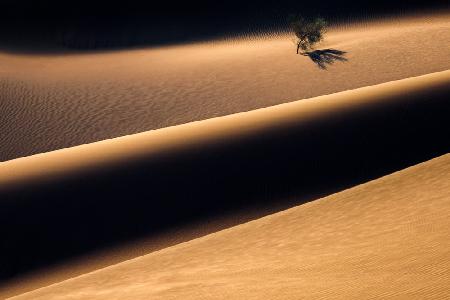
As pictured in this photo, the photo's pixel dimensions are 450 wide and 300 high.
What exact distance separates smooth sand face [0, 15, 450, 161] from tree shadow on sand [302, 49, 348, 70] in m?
0.48

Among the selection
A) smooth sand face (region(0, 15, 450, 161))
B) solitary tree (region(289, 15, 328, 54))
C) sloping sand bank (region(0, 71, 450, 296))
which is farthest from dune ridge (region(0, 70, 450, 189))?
solitary tree (region(289, 15, 328, 54))

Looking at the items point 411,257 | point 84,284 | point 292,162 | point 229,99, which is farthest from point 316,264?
point 229,99

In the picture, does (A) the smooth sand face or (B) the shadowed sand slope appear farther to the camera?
(A) the smooth sand face

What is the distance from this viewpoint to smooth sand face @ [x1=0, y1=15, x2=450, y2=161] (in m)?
21.4

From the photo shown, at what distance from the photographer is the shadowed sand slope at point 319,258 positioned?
5.01 metres

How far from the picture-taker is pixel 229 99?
25000mm

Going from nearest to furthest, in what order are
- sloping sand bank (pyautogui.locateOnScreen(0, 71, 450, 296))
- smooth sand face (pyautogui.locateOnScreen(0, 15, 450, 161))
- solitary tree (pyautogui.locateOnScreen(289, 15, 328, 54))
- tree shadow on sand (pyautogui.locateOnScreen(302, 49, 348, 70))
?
sloping sand bank (pyautogui.locateOnScreen(0, 71, 450, 296))
smooth sand face (pyautogui.locateOnScreen(0, 15, 450, 161))
tree shadow on sand (pyautogui.locateOnScreen(302, 49, 348, 70))
solitary tree (pyautogui.locateOnScreen(289, 15, 328, 54))

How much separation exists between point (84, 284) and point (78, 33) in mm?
45398

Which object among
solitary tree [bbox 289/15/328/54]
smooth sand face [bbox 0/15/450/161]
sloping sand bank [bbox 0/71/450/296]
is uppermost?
solitary tree [bbox 289/15/328/54]

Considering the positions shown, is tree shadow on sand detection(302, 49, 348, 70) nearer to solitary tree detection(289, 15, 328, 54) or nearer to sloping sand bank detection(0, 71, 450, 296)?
solitary tree detection(289, 15, 328, 54)

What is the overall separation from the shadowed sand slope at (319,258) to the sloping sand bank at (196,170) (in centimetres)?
174

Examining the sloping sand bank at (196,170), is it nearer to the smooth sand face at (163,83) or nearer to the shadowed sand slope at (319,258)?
the shadowed sand slope at (319,258)

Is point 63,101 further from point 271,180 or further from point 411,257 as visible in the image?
point 411,257

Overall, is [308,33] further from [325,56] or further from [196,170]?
[196,170]
